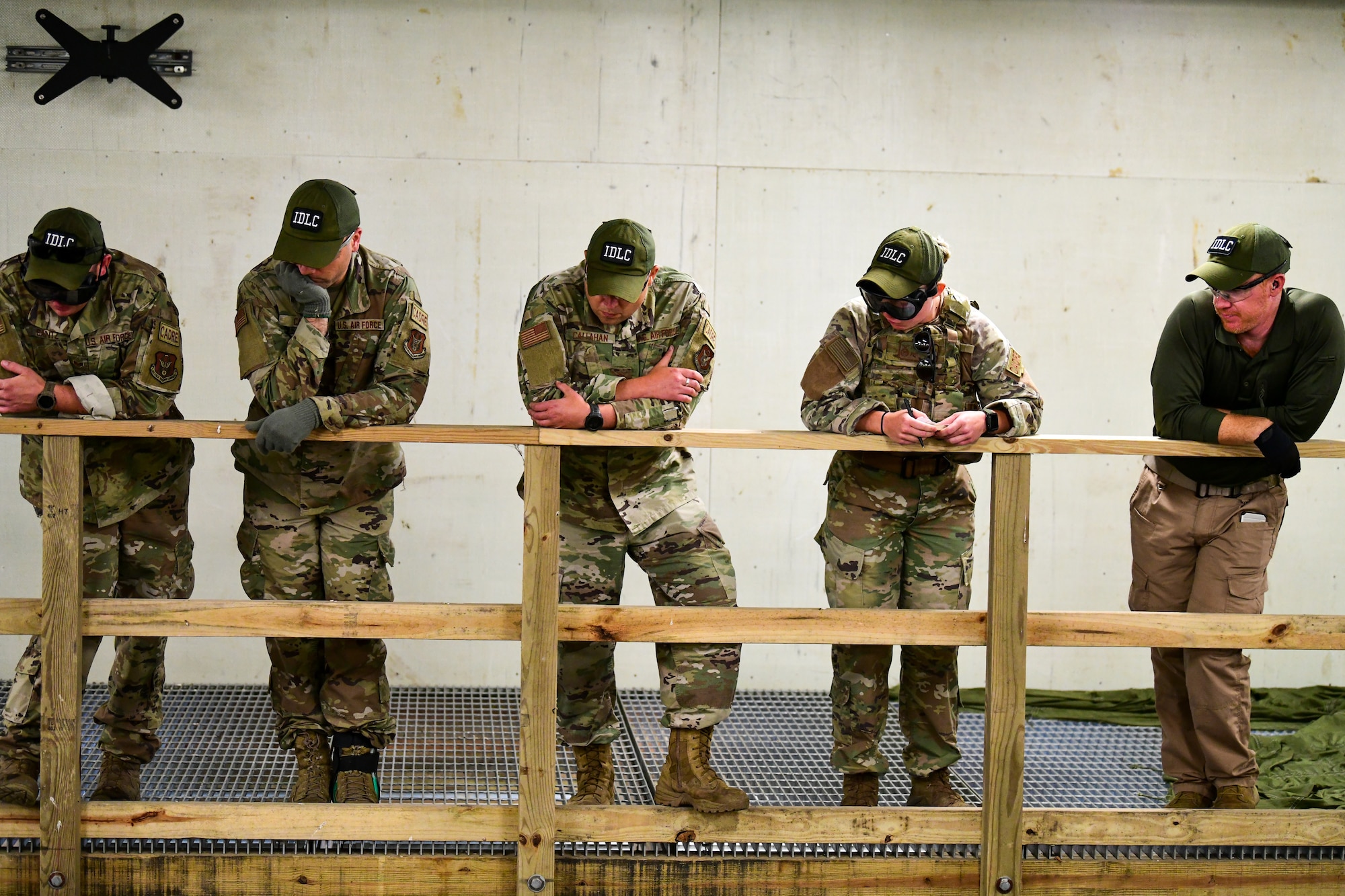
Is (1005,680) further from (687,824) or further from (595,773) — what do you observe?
(595,773)

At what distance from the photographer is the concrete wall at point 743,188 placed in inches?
196

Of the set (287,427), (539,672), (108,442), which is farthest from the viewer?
(108,442)

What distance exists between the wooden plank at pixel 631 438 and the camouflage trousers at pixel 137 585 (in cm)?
48

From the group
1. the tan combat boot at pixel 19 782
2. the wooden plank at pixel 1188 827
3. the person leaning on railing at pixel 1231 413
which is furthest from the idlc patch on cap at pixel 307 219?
the wooden plank at pixel 1188 827

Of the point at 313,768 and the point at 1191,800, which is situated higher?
the point at 313,768

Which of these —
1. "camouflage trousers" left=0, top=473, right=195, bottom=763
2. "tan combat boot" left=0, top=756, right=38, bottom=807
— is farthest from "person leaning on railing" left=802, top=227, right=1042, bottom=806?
"tan combat boot" left=0, top=756, right=38, bottom=807

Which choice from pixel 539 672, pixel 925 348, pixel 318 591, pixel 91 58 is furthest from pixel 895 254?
pixel 91 58

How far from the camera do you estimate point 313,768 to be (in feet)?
11.0

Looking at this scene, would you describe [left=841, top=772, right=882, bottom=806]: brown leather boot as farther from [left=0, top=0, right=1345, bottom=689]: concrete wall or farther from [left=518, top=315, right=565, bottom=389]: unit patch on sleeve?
[left=0, top=0, right=1345, bottom=689]: concrete wall

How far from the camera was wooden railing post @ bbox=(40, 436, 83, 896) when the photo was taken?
297 centimetres

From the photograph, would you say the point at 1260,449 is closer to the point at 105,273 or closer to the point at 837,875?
the point at 837,875

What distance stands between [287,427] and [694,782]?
4.41 feet

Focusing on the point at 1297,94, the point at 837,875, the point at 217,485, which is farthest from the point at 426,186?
the point at 1297,94

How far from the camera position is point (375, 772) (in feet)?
11.2
